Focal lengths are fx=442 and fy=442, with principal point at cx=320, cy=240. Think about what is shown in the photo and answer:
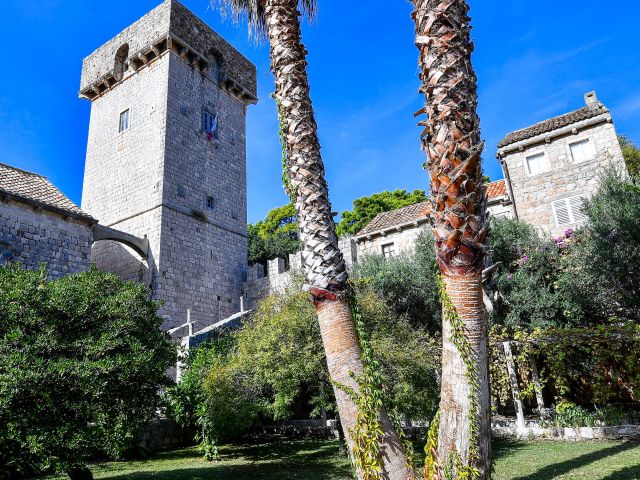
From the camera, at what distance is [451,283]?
381cm

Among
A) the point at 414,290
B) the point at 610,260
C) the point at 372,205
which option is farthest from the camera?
the point at 372,205

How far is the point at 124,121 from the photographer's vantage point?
24.8m

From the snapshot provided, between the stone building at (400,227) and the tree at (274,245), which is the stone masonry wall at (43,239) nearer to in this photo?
the stone building at (400,227)

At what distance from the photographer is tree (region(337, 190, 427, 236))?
38625mm

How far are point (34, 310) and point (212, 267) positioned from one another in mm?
17049

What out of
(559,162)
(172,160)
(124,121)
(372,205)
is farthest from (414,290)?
(372,205)

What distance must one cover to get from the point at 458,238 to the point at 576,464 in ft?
22.4

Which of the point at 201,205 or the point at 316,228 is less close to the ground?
the point at 201,205

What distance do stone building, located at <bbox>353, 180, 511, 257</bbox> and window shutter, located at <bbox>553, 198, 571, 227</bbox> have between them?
1.93 m

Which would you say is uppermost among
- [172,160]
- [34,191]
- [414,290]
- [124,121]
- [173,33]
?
[173,33]

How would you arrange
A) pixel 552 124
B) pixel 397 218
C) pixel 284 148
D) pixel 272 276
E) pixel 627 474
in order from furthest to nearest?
pixel 272 276 < pixel 397 218 < pixel 552 124 < pixel 627 474 < pixel 284 148

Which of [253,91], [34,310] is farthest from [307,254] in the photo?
[253,91]

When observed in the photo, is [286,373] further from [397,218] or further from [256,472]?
[397,218]

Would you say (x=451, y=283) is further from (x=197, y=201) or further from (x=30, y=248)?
(x=197, y=201)
